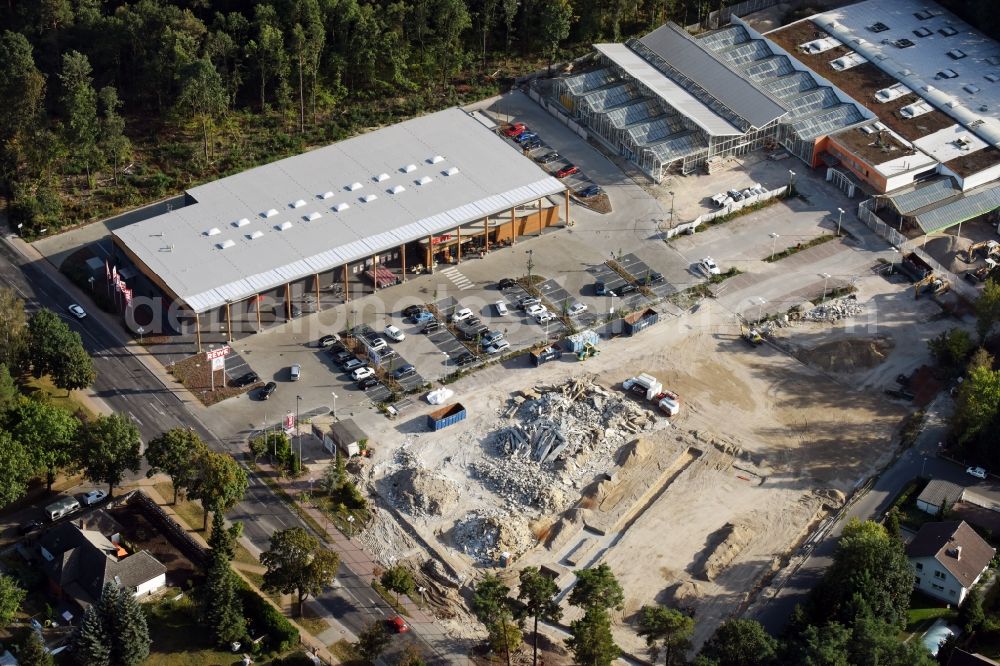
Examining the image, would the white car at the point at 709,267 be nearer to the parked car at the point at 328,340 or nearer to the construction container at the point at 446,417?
the construction container at the point at 446,417

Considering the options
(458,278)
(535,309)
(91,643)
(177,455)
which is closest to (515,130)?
(458,278)

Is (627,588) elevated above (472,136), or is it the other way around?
(472,136)

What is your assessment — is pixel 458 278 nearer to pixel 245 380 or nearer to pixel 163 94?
pixel 245 380

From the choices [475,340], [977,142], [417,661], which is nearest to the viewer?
[417,661]

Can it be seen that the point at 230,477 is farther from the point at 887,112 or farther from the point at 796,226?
the point at 887,112

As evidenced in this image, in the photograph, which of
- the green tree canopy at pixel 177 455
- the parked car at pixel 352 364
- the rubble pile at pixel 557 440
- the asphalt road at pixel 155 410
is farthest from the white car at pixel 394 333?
the green tree canopy at pixel 177 455

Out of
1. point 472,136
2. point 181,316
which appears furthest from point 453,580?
point 472,136
